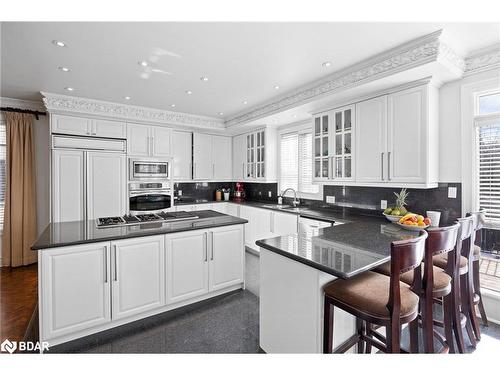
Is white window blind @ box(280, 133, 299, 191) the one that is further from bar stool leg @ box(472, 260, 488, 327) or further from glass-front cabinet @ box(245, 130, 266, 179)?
bar stool leg @ box(472, 260, 488, 327)

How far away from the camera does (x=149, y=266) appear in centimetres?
237

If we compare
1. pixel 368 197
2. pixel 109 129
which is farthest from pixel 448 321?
pixel 109 129

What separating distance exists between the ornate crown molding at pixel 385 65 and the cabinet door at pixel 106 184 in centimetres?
297

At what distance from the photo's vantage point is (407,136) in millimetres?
2576

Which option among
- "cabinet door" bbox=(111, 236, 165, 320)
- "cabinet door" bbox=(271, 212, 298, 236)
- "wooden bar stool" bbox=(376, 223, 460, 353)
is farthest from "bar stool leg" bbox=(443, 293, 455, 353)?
"cabinet door" bbox=(111, 236, 165, 320)

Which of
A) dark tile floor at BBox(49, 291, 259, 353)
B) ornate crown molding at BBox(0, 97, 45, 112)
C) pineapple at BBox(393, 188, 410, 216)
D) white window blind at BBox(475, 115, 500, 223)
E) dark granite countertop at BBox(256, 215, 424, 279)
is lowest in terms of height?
dark tile floor at BBox(49, 291, 259, 353)

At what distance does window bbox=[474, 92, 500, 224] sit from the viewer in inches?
92.4

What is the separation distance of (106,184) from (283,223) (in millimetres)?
2916

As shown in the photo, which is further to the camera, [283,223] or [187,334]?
[283,223]

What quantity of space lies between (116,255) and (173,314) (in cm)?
86

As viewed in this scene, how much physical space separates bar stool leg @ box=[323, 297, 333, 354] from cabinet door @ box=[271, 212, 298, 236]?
2269 mm

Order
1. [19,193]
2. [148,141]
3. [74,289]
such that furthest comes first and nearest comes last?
1. [148,141]
2. [19,193]
3. [74,289]

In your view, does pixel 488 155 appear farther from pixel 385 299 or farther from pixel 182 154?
pixel 182 154

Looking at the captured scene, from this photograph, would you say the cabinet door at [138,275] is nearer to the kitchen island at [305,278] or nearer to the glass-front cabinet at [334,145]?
the kitchen island at [305,278]
